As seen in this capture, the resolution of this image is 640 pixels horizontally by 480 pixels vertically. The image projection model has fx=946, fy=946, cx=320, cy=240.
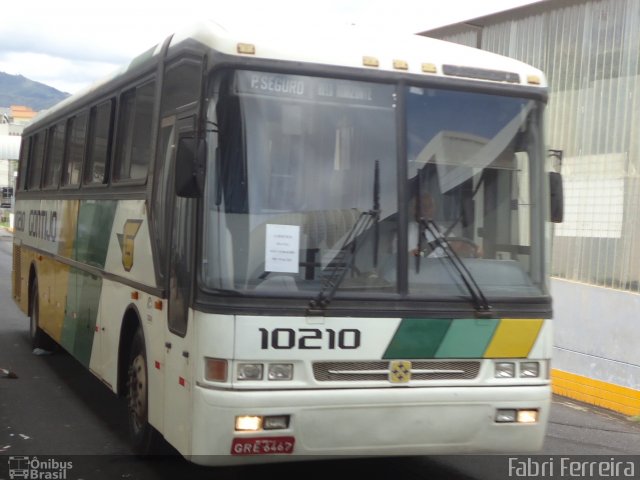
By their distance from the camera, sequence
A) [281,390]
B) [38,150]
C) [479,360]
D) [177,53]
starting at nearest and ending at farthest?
[281,390], [479,360], [177,53], [38,150]

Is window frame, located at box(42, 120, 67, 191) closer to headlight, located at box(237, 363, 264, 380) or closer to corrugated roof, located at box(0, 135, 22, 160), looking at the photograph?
headlight, located at box(237, 363, 264, 380)

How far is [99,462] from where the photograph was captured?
7.27m

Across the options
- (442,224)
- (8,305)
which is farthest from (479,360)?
(8,305)

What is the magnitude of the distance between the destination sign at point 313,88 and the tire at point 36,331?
7534 mm

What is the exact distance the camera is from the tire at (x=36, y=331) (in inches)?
492

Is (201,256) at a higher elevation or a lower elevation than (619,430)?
higher

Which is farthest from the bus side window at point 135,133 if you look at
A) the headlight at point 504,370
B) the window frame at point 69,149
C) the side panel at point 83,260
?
the headlight at point 504,370

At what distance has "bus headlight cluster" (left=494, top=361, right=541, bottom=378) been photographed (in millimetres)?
6070

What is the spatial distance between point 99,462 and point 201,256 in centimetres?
248

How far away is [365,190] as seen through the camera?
234 inches

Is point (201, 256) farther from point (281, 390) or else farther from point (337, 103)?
point (337, 103)

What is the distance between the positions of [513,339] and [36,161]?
29.3 feet

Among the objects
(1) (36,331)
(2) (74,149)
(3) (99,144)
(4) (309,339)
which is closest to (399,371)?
(4) (309,339)

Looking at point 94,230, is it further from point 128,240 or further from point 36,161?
point 36,161
